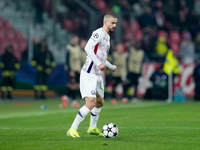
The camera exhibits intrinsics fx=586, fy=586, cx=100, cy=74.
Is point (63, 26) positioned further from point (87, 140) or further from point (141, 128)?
point (87, 140)

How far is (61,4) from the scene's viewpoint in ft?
91.1

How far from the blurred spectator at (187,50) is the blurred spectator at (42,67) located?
5724mm

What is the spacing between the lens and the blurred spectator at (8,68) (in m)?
24.7

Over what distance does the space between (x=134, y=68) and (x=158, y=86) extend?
1249mm

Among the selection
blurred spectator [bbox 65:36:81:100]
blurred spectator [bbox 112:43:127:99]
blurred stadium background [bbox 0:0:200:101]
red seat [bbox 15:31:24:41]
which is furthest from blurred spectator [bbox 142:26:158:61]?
red seat [bbox 15:31:24:41]

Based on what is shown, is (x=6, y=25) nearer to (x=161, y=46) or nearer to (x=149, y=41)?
(x=149, y=41)

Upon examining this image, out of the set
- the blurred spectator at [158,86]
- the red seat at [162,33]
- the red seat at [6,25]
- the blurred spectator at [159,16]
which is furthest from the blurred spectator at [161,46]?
the red seat at [6,25]

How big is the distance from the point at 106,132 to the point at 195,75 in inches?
524

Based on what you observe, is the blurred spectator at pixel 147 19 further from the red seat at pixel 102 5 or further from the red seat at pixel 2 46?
the red seat at pixel 2 46

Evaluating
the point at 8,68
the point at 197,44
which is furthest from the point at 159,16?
the point at 8,68

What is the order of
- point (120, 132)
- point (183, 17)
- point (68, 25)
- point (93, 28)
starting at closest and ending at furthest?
1. point (120, 132)
2. point (93, 28)
3. point (68, 25)
4. point (183, 17)

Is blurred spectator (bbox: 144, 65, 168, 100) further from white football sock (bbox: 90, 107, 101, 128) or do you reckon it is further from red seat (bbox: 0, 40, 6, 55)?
white football sock (bbox: 90, 107, 101, 128)

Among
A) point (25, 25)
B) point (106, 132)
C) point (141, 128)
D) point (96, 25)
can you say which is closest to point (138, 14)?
point (96, 25)

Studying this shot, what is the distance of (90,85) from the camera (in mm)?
10055
